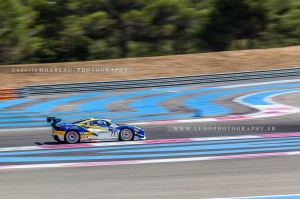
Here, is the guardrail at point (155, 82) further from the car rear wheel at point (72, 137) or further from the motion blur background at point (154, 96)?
the car rear wheel at point (72, 137)

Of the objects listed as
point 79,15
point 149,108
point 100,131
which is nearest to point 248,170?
point 100,131

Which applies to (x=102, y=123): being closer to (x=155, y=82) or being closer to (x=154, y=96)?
(x=154, y=96)

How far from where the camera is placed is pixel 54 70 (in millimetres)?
25953

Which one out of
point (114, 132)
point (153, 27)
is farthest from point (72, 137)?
point (153, 27)

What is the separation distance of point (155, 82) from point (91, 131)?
10884mm

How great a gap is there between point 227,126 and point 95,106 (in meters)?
5.97

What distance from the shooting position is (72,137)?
12.3 m

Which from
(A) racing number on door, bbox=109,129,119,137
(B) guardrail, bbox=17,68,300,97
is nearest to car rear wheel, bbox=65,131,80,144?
(A) racing number on door, bbox=109,129,119,137

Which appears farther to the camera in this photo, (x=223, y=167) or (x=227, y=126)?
(x=227, y=126)

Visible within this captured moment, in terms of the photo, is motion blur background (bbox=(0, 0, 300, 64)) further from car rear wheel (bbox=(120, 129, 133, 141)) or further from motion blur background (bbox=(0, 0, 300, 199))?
car rear wheel (bbox=(120, 129, 133, 141))

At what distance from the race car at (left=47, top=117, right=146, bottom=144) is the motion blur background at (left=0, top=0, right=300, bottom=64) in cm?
1985

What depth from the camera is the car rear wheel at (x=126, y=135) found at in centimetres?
1260

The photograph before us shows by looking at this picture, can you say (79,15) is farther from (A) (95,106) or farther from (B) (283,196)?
(B) (283,196)

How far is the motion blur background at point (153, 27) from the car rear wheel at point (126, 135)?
19993 millimetres
